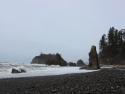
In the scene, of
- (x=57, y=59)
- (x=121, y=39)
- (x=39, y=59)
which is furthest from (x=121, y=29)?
(x=39, y=59)

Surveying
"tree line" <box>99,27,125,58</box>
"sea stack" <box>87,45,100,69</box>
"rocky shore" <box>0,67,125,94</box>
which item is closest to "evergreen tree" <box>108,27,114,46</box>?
"tree line" <box>99,27,125,58</box>

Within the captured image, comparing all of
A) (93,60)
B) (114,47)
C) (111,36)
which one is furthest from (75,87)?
(111,36)

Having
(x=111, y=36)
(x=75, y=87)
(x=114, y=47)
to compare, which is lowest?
(x=75, y=87)

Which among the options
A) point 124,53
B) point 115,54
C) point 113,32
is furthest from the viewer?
point 113,32

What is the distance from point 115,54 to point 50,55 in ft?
180

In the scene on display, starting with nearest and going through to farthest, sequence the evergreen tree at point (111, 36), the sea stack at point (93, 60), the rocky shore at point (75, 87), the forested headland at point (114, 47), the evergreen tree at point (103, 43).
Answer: the rocky shore at point (75, 87), the sea stack at point (93, 60), the forested headland at point (114, 47), the evergreen tree at point (111, 36), the evergreen tree at point (103, 43)

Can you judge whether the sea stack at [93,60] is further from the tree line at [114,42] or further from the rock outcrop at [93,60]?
the tree line at [114,42]

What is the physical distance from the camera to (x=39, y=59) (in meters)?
90.9

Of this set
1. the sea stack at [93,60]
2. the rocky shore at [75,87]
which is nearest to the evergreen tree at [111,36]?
the sea stack at [93,60]

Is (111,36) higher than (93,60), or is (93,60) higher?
(111,36)

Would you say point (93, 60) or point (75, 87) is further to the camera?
point (93, 60)

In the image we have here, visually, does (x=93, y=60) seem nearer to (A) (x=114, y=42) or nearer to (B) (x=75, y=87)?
(B) (x=75, y=87)

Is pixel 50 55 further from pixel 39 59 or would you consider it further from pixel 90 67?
pixel 90 67

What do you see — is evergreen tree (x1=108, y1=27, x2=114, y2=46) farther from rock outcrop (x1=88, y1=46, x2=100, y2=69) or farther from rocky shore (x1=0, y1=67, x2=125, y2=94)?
rocky shore (x1=0, y1=67, x2=125, y2=94)
